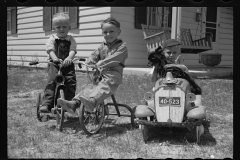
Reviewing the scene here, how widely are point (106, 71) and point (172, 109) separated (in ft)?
3.31

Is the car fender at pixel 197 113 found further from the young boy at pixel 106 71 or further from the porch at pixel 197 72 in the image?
the porch at pixel 197 72

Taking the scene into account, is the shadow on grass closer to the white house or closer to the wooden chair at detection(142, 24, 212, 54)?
the wooden chair at detection(142, 24, 212, 54)

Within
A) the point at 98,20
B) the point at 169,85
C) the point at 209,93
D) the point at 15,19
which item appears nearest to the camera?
the point at 169,85

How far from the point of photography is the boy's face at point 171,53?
131 inches

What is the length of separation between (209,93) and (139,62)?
3.60 meters

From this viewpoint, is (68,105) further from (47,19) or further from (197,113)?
(47,19)

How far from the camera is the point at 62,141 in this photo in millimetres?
3094

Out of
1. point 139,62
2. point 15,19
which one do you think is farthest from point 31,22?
point 139,62

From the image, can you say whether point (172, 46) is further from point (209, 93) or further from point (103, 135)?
point (209, 93)

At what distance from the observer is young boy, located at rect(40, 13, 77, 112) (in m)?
3.70

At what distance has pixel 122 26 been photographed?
27.9 feet

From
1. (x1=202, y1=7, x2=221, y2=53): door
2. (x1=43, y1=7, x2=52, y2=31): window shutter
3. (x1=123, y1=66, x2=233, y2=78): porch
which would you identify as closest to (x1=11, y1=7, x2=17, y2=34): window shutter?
(x1=43, y1=7, x2=52, y2=31): window shutter

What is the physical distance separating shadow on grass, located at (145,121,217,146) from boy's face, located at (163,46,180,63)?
920 mm

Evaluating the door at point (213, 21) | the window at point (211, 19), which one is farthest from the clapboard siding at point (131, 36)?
the window at point (211, 19)
